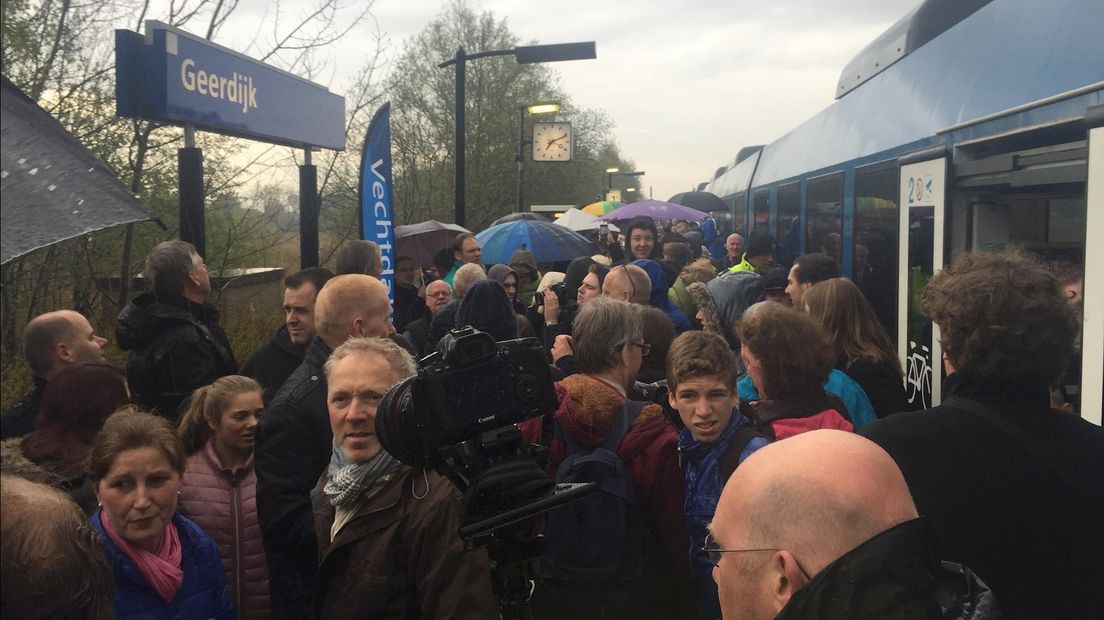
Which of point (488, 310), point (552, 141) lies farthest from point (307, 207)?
point (552, 141)

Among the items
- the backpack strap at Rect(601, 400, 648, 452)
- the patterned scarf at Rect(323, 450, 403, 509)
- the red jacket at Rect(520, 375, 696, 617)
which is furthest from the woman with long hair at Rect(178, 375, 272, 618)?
the backpack strap at Rect(601, 400, 648, 452)

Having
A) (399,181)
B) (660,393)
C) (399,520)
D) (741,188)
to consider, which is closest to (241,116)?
(660,393)

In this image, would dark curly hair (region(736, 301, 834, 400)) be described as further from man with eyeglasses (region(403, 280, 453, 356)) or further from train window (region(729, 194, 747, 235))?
train window (region(729, 194, 747, 235))

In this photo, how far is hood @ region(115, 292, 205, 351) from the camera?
3.98 meters

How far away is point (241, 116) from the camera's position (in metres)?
4.90

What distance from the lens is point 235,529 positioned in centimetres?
293

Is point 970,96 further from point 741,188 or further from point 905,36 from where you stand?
point 741,188

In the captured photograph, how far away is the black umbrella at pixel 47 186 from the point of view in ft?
2.96

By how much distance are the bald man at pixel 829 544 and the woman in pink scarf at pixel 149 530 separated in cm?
168

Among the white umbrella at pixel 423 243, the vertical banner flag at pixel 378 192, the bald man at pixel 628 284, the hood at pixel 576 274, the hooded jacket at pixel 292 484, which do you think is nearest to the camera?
the hooded jacket at pixel 292 484

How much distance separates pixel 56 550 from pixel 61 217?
2.14ft

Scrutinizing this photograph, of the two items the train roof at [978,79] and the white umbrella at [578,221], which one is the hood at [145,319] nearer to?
the train roof at [978,79]

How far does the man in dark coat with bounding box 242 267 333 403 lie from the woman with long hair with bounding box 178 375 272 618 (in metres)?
0.93

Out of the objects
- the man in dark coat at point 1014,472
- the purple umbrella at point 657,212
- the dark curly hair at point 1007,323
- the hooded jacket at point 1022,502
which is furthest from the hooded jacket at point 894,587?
the purple umbrella at point 657,212
